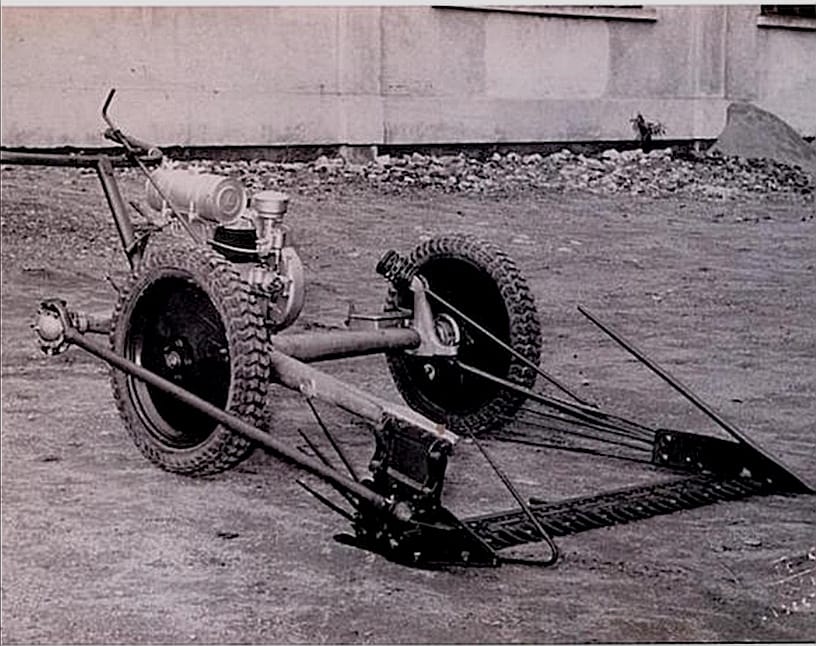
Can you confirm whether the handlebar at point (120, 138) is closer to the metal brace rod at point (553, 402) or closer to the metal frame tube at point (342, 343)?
the metal frame tube at point (342, 343)

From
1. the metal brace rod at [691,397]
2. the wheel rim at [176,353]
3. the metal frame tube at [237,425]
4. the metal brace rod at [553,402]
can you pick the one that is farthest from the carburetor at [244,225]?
the metal brace rod at [691,397]

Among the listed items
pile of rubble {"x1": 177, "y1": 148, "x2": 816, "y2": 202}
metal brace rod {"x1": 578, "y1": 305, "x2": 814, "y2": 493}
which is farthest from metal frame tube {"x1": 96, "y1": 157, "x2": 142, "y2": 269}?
metal brace rod {"x1": 578, "y1": 305, "x2": 814, "y2": 493}

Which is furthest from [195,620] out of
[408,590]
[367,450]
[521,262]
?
[521,262]

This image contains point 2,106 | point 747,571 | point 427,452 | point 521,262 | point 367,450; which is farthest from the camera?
point 521,262

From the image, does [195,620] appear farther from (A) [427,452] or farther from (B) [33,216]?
(B) [33,216]

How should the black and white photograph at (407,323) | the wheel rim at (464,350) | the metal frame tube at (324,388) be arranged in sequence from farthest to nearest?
1. the wheel rim at (464,350)
2. the metal frame tube at (324,388)
3. the black and white photograph at (407,323)

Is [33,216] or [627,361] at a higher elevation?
[33,216]

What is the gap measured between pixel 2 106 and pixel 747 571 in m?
1.12

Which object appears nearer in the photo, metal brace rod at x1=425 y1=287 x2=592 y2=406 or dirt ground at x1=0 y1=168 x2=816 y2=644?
dirt ground at x1=0 y1=168 x2=816 y2=644

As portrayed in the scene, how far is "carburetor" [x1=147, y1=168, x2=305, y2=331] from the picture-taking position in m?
2.27

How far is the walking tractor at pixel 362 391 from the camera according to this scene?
2.12 metres

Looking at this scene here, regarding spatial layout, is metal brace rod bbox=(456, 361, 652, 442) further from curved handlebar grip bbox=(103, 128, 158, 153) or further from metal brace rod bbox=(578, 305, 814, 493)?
curved handlebar grip bbox=(103, 128, 158, 153)

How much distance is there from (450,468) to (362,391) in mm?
235

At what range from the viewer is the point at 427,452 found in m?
2.10
